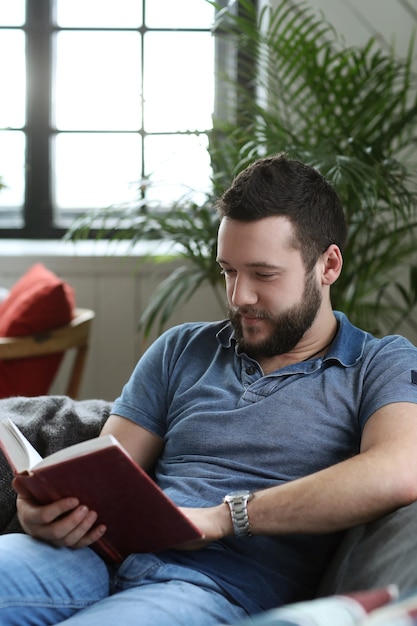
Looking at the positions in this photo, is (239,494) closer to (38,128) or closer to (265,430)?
(265,430)

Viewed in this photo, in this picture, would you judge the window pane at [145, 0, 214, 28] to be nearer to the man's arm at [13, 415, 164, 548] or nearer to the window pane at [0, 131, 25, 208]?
the window pane at [0, 131, 25, 208]

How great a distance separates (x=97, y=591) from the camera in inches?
56.7

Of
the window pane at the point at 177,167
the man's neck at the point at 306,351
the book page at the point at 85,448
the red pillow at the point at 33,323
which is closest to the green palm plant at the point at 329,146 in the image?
the window pane at the point at 177,167

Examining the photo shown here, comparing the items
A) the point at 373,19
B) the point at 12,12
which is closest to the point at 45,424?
the point at 373,19

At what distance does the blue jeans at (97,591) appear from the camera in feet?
4.27

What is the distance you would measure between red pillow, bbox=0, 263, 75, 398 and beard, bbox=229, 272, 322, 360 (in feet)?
4.68

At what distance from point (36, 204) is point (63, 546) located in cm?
258

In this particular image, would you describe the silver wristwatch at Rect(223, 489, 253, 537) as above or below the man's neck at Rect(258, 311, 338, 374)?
below

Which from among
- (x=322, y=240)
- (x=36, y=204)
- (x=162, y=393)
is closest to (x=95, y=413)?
(x=162, y=393)

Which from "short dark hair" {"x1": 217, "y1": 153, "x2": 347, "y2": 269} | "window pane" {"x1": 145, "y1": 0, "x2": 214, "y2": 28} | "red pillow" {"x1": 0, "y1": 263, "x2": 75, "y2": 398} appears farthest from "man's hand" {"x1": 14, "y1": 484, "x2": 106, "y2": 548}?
"window pane" {"x1": 145, "y1": 0, "x2": 214, "y2": 28}

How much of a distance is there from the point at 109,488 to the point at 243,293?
0.42 metres

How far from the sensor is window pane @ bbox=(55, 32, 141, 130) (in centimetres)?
381

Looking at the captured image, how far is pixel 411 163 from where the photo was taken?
323cm

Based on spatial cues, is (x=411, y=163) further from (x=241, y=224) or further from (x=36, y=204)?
(x=241, y=224)
